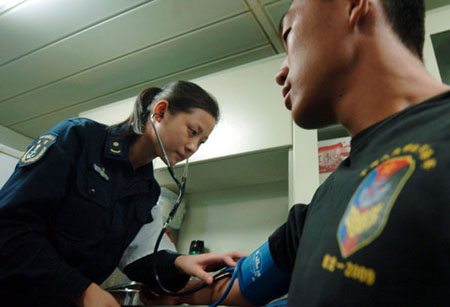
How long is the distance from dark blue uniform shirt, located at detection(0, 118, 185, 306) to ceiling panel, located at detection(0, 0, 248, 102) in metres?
0.78

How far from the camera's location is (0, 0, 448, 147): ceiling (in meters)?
1.45

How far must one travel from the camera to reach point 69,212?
0.79 m

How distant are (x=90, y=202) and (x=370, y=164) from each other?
0.72 m

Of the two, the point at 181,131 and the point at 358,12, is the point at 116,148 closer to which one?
the point at 181,131

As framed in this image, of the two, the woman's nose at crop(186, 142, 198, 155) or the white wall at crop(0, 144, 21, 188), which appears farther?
the white wall at crop(0, 144, 21, 188)

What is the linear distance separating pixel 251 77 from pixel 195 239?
36.2 inches

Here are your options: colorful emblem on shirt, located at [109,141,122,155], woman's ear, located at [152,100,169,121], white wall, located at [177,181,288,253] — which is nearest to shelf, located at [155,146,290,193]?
white wall, located at [177,181,288,253]

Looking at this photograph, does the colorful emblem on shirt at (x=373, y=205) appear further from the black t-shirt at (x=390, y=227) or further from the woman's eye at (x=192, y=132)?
the woman's eye at (x=192, y=132)

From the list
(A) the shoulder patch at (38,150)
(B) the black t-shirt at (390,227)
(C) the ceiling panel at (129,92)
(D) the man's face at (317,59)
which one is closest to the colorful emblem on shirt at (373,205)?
(B) the black t-shirt at (390,227)

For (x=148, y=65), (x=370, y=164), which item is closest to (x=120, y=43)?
(x=148, y=65)

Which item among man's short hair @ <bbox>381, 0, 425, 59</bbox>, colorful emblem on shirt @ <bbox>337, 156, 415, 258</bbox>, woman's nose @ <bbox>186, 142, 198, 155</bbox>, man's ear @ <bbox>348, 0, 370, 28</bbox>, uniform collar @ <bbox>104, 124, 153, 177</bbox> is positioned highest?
man's ear @ <bbox>348, 0, 370, 28</bbox>

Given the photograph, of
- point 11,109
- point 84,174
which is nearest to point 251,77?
point 84,174

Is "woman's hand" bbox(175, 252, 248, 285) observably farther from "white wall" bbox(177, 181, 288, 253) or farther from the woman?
"white wall" bbox(177, 181, 288, 253)

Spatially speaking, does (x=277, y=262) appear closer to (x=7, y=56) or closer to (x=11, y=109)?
(x=7, y=56)
